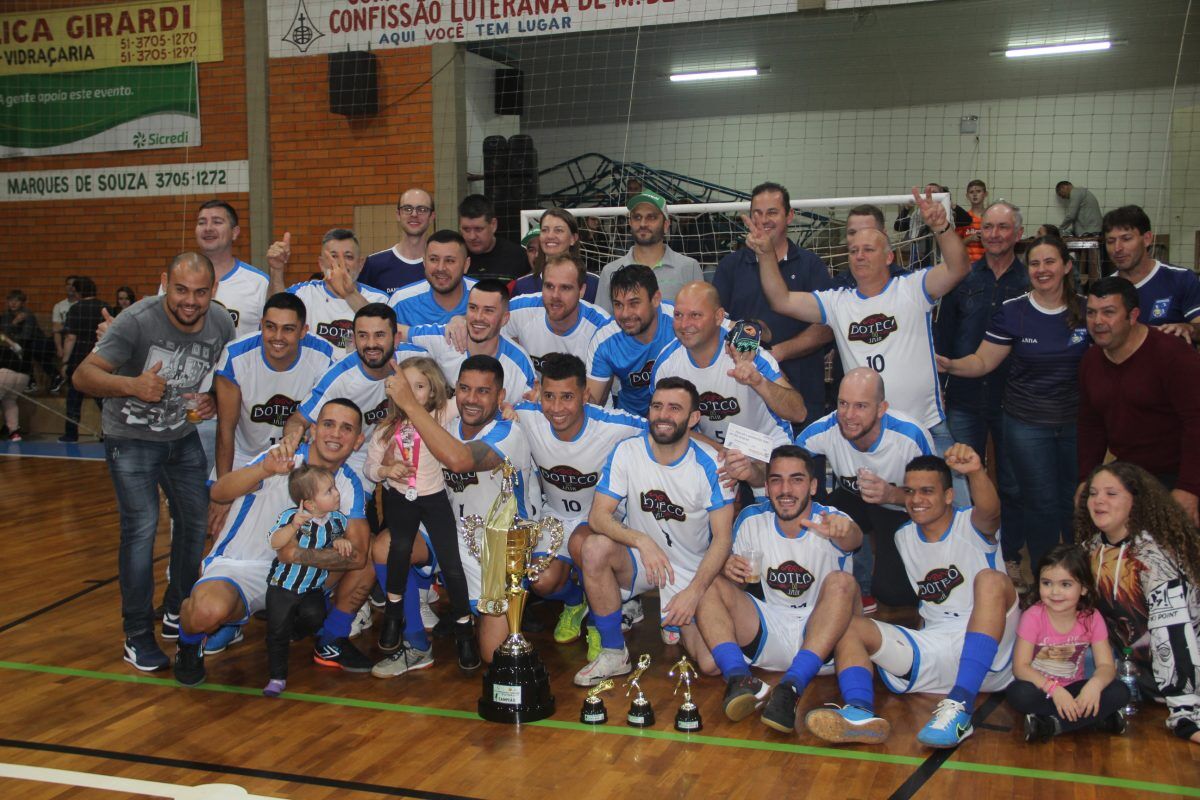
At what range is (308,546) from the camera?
497cm

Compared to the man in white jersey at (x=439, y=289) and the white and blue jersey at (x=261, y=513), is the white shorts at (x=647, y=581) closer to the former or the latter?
the white and blue jersey at (x=261, y=513)

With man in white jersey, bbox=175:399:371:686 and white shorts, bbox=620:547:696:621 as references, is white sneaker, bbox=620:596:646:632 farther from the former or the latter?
man in white jersey, bbox=175:399:371:686

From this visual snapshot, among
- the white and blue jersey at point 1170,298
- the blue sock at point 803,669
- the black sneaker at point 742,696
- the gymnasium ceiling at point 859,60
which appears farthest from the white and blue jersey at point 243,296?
the gymnasium ceiling at point 859,60

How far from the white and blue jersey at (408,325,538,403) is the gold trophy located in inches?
37.5

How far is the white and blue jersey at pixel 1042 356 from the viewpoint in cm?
557

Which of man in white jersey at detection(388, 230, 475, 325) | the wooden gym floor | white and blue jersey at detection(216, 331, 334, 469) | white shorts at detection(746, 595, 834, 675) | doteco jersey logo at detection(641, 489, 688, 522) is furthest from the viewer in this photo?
man in white jersey at detection(388, 230, 475, 325)

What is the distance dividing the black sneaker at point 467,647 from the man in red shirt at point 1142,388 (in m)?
3.18

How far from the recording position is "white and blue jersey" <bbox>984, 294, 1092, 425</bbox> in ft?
18.3

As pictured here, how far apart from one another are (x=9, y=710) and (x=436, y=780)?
2105 millimetres

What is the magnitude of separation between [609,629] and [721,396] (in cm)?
132

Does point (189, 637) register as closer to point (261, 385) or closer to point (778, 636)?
point (261, 385)

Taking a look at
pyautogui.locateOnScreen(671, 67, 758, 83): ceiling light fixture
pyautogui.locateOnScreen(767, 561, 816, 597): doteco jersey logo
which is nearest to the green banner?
pyautogui.locateOnScreen(671, 67, 758, 83): ceiling light fixture

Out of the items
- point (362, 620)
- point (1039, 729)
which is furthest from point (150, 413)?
point (1039, 729)

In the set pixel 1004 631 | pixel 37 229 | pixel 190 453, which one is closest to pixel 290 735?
pixel 190 453
